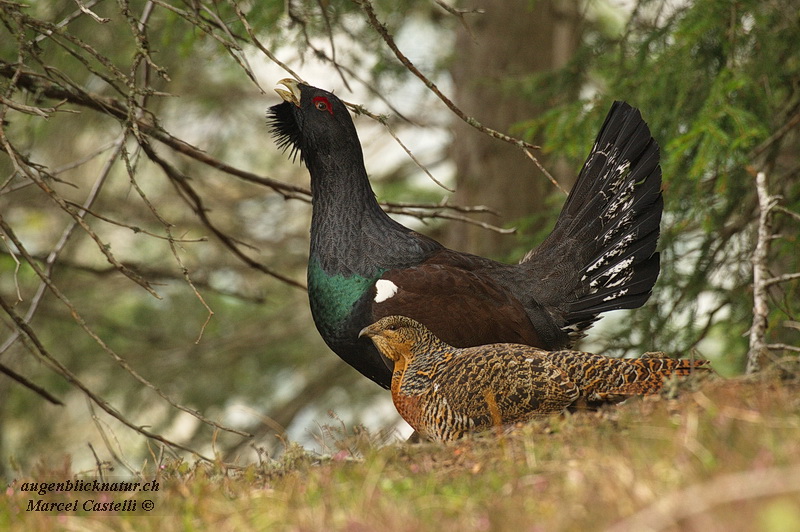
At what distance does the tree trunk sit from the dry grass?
19.6 ft

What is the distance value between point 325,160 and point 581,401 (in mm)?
2474

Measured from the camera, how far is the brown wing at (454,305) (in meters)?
5.23

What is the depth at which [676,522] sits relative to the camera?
2.03 m

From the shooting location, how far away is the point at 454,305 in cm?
540

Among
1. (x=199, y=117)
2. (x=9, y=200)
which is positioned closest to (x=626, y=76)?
(x=199, y=117)

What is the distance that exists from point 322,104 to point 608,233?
2.10 metres

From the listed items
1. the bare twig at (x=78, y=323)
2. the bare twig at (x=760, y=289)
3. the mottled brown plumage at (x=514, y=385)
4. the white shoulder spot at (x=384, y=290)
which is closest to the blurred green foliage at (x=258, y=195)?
the bare twig at (x=78, y=323)

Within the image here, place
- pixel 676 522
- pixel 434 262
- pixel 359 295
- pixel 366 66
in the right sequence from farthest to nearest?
pixel 366 66 < pixel 434 262 < pixel 359 295 < pixel 676 522

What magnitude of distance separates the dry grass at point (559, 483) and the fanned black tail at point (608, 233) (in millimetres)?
2295

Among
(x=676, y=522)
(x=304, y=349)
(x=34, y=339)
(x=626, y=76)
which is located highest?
(x=304, y=349)

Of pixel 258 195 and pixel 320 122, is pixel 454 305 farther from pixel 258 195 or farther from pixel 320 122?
pixel 258 195

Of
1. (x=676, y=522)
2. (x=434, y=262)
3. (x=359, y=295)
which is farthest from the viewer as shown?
(x=434, y=262)

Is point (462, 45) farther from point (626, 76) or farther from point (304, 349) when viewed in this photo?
point (304, 349)

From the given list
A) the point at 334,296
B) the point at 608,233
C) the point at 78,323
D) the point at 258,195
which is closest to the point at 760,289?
the point at 608,233
